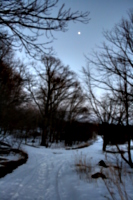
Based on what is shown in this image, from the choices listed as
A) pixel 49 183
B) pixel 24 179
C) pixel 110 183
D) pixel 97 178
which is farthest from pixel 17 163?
pixel 110 183

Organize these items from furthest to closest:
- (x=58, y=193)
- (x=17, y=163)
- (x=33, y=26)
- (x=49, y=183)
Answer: (x=17, y=163), (x=49, y=183), (x=58, y=193), (x=33, y=26)

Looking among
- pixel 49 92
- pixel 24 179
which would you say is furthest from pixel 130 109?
pixel 49 92

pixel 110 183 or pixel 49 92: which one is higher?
pixel 49 92

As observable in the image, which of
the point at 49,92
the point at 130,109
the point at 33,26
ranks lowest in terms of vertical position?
the point at 130,109

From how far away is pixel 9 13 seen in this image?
1.92 meters

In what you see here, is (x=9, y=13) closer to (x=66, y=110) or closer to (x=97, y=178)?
(x=97, y=178)

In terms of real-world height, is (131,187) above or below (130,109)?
below

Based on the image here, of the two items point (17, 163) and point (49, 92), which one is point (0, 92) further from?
point (49, 92)

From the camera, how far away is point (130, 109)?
5.72 metres

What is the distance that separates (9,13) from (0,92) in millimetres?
6415

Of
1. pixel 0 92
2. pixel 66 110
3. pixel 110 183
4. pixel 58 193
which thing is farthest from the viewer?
pixel 66 110

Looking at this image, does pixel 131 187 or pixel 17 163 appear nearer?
pixel 131 187

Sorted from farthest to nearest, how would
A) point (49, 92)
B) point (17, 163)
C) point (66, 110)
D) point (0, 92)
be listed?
point (66, 110), point (49, 92), point (0, 92), point (17, 163)

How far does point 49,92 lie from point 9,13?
47.4ft
